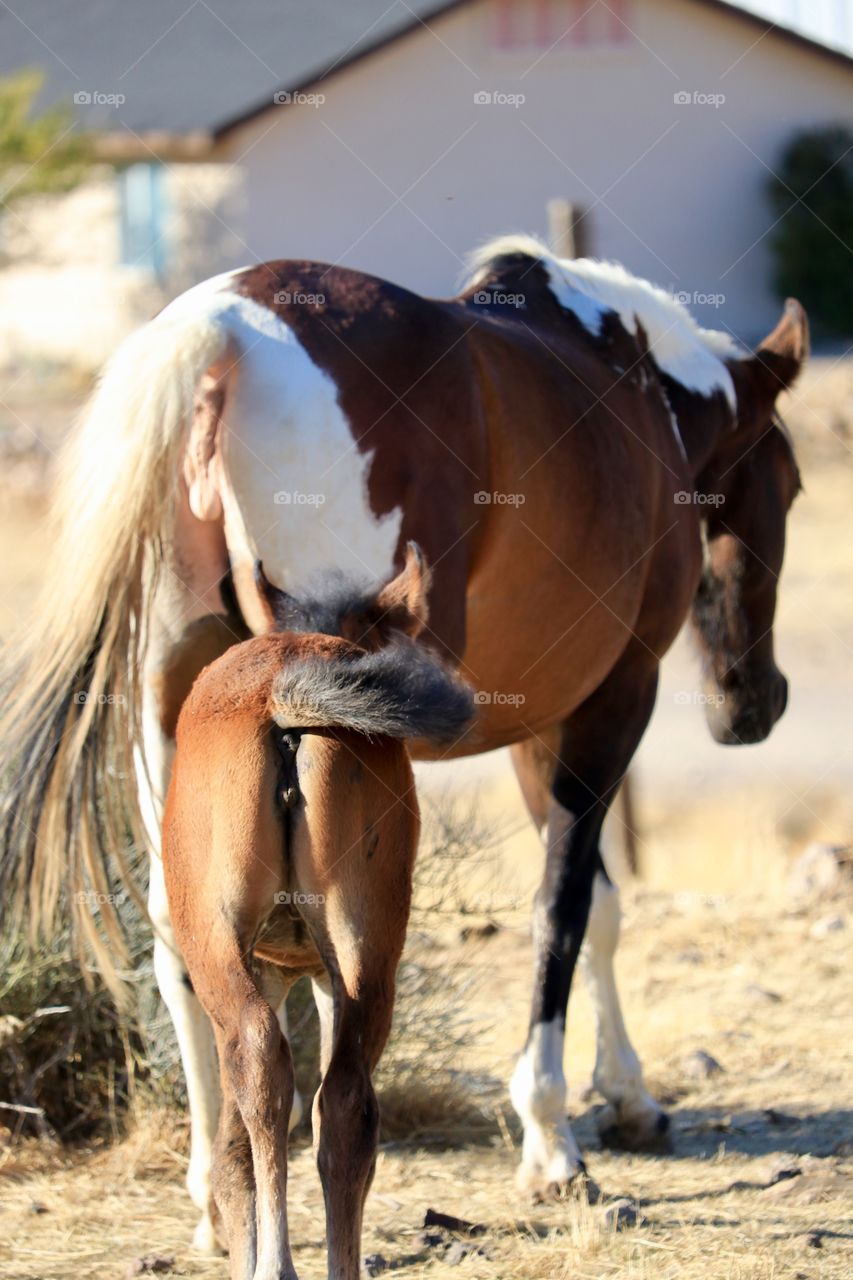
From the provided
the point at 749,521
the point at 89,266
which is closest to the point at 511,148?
the point at 89,266

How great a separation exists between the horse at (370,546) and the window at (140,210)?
21449mm

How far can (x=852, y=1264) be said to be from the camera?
335cm

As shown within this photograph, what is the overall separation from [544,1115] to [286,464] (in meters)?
1.88

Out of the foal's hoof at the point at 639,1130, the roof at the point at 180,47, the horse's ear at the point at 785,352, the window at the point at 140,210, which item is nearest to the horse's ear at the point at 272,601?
the foal's hoof at the point at 639,1130

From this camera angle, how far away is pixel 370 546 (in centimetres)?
342

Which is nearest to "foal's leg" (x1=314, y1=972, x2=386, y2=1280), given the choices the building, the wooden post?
the wooden post

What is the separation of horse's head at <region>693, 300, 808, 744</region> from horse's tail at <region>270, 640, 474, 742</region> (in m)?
2.54

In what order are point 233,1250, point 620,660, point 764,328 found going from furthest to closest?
point 764,328 → point 620,660 → point 233,1250

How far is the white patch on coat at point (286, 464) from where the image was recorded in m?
3.35

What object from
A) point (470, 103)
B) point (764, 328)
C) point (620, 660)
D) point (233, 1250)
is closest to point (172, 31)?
point (470, 103)

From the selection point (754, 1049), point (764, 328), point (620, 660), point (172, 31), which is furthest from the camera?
point (172, 31)

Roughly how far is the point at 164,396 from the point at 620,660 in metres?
1.68

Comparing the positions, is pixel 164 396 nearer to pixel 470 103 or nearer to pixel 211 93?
pixel 470 103

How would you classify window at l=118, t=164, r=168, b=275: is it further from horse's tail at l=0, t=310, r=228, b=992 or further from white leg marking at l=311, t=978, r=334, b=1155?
white leg marking at l=311, t=978, r=334, b=1155
